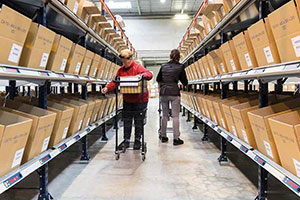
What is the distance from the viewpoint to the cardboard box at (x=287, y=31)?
134 cm

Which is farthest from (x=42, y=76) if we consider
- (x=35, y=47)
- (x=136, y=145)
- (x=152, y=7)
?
(x=152, y=7)

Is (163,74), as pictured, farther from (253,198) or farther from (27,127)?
(27,127)

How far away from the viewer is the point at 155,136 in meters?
4.89

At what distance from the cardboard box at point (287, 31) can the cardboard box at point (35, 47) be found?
1.65m

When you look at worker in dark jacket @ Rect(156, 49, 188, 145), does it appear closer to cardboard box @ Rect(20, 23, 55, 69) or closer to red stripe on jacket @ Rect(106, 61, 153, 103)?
red stripe on jacket @ Rect(106, 61, 153, 103)

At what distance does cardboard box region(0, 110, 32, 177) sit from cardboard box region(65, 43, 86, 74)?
1.03m

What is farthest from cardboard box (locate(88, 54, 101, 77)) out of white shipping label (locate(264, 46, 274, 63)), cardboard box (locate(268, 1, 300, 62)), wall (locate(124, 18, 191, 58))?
wall (locate(124, 18, 191, 58))

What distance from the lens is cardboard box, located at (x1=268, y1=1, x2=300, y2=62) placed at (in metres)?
1.34

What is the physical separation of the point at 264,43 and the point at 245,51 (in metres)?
0.40

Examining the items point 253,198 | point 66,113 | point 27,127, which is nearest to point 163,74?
point 66,113

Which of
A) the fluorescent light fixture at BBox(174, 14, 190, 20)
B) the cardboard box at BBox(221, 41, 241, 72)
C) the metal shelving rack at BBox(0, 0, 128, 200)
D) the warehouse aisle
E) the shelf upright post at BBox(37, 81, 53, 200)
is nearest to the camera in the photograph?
the metal shelving rack at BBox(0, 0, 128, 200)

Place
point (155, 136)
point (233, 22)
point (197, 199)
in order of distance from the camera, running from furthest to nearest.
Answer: point (155, 136)
point (233, 22)
point (197, 199)

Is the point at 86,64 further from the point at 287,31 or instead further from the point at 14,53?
the point at 287,31

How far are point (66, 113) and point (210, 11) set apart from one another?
8.43ft
